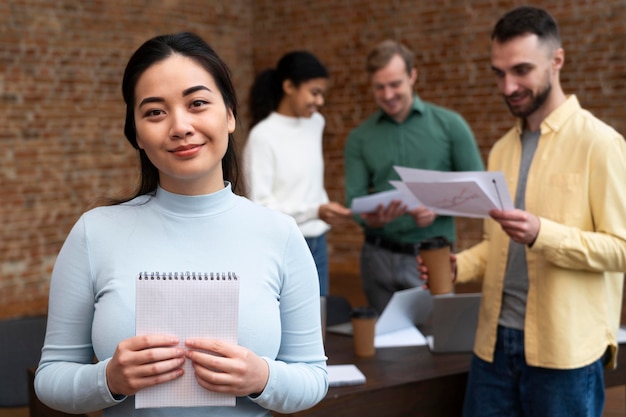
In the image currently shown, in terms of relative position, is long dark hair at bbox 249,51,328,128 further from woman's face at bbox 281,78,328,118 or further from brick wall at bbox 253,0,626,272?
brick wall at bbox 253,0,626,272

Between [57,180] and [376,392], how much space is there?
203 inches

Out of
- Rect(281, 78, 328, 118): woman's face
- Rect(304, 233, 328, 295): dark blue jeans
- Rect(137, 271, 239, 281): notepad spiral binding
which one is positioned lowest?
Rect(304, 233, 328, 295): dark blue jeans

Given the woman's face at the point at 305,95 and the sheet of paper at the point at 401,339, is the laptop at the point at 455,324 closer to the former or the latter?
the sheet of paper at the point at 401,339

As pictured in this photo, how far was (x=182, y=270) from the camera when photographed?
4.20 ft

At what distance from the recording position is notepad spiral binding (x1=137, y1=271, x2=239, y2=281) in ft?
3.83

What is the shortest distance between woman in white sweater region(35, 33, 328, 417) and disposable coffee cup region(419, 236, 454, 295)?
1012mm

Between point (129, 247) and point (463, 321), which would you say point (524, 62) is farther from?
point (129, 247)

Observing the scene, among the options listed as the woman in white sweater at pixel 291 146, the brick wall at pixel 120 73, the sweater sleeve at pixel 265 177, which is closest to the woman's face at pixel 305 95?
the woman in white sweater at pixel 291 146

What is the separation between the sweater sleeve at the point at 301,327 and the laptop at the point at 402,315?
4.39 feet

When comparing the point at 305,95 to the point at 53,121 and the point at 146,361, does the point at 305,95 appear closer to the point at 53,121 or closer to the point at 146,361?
the point at 146,361

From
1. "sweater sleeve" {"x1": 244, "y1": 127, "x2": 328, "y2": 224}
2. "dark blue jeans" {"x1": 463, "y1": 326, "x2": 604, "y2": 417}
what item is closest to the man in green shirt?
"sweater sleeve" {"x1": 244, "y1": 127, "x2": 328, "y2": 224}

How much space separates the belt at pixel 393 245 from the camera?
3.40m

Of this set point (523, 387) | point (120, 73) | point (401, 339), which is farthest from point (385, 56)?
point (120, 73)

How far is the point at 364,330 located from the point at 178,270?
1357mm
